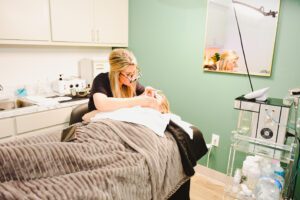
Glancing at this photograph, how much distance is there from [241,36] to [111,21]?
158 centimetres

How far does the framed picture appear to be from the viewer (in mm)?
1920

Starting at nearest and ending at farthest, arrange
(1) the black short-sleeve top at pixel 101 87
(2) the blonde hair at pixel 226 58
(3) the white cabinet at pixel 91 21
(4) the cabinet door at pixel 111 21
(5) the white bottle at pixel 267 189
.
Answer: (5) the white bottle at pixel 267 189 → (1) the black short-sleeve top at pixel 101 87 → (2) the blonde hair at pixel 226 58 → (3) the white cabinet at pixel 91 21 → (4) the cabinet door at pixel 111 21

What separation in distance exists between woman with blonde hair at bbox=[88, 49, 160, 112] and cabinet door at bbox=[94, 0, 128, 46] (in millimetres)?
1304

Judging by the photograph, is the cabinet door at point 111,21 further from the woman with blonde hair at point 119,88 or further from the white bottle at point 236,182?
the white bottle at point 236,182

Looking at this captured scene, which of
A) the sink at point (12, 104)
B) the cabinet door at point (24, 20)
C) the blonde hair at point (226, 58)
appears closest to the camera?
the cabinet door at point (24, 20)

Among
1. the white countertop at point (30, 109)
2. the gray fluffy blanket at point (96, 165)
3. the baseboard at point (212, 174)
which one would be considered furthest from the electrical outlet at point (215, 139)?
the white countertop at point (30, 109)

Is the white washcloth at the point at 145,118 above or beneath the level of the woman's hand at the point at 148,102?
beneath

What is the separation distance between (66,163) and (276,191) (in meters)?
1.19

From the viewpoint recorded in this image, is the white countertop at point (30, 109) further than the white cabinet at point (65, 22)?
No

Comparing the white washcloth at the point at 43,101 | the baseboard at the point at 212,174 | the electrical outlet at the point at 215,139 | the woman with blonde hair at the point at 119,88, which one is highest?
the woman with blonde hair at the point at 119,88

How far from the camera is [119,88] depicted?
1.65 metres

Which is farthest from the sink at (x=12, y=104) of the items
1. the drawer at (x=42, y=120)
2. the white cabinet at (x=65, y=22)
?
the white cabinet at (x=65, y=22)

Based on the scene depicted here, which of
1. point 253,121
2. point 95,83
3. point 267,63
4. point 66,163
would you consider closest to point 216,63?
point 267,63

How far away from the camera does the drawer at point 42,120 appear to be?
79.8 inches
